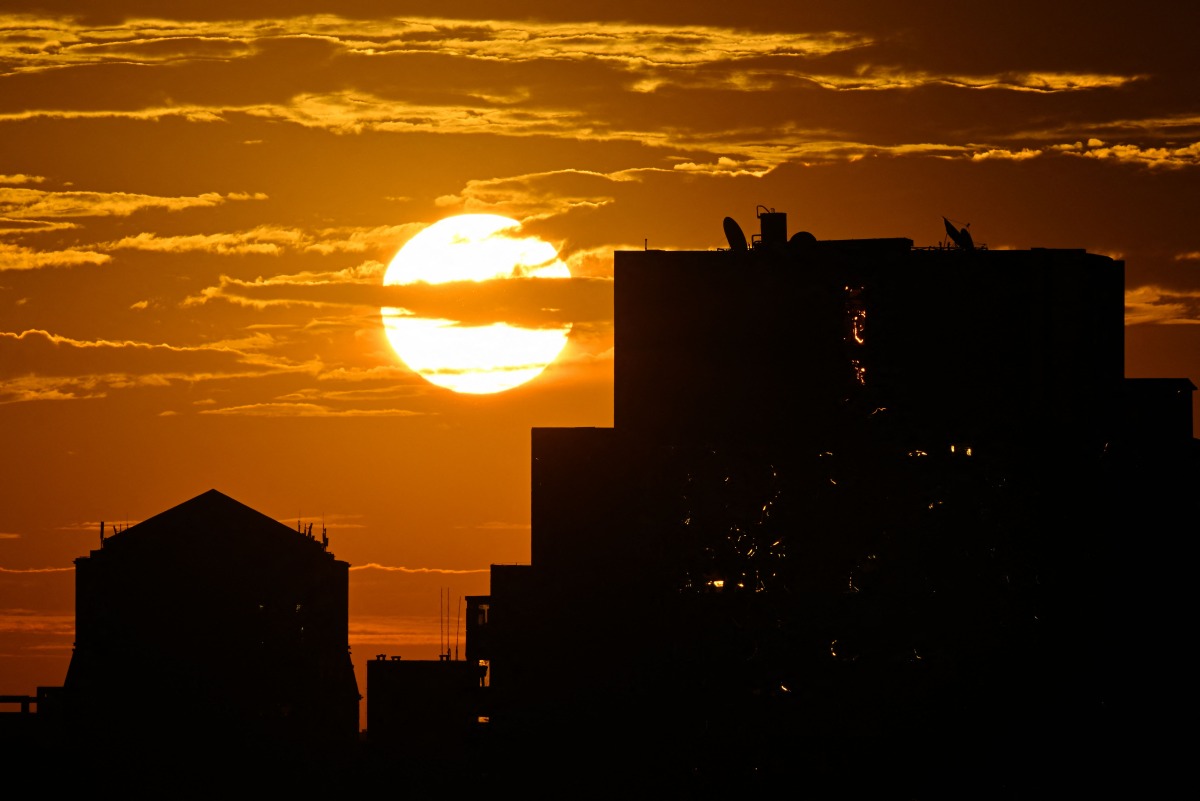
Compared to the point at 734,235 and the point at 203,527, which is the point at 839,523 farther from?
the point at 203,527

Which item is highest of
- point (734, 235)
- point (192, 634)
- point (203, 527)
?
point (734, 235)

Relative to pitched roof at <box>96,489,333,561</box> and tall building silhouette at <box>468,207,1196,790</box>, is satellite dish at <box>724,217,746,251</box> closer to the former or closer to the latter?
tall building silhouette at <box>468,207,1196,790</box>

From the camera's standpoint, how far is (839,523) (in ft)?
363

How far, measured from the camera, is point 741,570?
107 m

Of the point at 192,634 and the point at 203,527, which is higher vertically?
the point at 203,527

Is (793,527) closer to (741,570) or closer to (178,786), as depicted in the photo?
(741,570)

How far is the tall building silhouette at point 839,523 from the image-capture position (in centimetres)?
10325

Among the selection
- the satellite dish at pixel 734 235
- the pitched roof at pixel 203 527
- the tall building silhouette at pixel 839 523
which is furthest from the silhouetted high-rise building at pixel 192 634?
the satellite dish at pixel 734 235

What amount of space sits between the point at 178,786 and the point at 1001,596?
41.4 m

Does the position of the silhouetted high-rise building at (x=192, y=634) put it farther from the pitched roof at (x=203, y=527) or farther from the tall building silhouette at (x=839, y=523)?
the tall building silhouette at (x=839, y=523)

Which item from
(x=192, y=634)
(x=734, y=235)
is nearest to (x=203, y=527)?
(x=192, y=634)

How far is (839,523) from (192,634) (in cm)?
3321

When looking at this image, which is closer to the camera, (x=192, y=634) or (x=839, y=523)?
(x=192, y=634)

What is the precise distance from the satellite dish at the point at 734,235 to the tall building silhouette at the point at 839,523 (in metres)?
0.24
